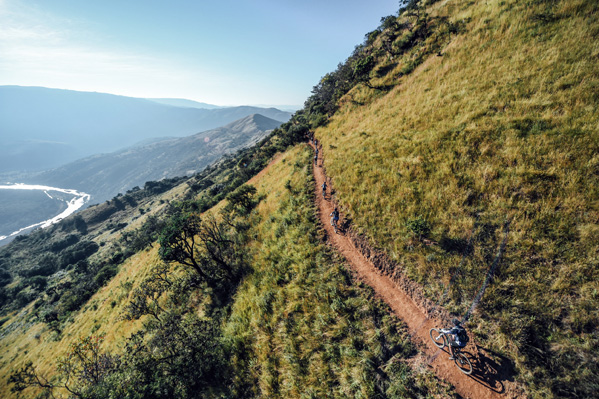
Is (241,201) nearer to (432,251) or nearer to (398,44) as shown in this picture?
(432,251)

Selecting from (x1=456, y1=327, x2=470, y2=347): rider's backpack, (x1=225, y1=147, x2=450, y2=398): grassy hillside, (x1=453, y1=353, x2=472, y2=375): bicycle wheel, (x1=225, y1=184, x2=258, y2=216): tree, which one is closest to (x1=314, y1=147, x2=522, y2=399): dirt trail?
(x1=453, y1=353, x2=472, y2=375): bicycle wheel

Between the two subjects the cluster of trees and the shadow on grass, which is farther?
the cluster of trees

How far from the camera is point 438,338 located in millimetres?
8312

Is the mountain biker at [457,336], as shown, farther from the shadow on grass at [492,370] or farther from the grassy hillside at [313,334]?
the grassy hillside at [313,334]

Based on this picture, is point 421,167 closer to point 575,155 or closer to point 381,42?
point 575,155

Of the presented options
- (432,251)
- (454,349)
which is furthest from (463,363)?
(432,251)

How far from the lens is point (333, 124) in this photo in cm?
3644

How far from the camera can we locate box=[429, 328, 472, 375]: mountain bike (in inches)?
299

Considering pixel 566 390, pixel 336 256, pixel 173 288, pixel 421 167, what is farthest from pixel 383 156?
pixel 173 288

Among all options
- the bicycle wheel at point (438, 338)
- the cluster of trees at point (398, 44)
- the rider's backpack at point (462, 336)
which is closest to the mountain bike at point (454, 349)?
the bicycle wheel at point (438, 338)

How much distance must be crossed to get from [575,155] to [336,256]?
1292cm

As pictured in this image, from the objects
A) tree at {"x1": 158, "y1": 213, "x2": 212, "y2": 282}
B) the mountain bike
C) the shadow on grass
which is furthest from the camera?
tree at {"x1": 158, "y1": 213, "x2": 212, "y2": 282}

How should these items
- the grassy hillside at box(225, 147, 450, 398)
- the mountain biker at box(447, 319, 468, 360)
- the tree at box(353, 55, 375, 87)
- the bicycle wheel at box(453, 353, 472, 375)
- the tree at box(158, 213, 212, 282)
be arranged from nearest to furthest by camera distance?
the mountain biker at box(447, 319, 468, 360) < the bicycle wheel at box(453, 353, 472, 375) < the grassy hillside at box(225, 147, 450, 398) < the tree at box(158, 213, 212, 282) < the tree at box(353, 55, 375, 87)

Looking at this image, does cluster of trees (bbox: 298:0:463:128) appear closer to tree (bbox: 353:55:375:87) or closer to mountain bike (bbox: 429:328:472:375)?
tree (bbox: 353:55:375:87)
